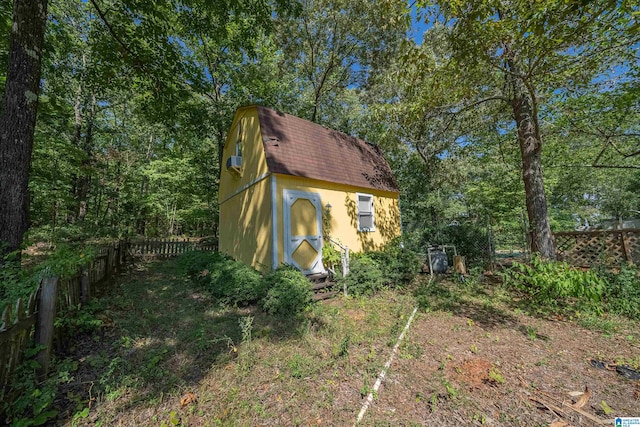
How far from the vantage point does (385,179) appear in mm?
10984

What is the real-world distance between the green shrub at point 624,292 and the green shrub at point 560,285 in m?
0.20

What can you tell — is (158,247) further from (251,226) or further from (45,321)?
(45,321)

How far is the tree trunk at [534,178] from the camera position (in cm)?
671

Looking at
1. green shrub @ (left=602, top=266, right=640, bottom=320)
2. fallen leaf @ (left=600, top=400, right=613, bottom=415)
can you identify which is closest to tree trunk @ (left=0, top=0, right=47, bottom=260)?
fallen leaf @ (left=600, top=400, right=613, bottom=415)

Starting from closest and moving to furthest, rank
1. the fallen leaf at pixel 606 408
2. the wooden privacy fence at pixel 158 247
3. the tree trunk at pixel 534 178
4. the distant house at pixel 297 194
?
the fallen leaf at pixel 606 408 → the tree trunk at pixel 534 178 → the distant house at pixel 297 194 → the wooden privacy fence at pixel 158 247

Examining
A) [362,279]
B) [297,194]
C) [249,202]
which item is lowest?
[362,279]

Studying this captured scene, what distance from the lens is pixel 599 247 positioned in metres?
7.27

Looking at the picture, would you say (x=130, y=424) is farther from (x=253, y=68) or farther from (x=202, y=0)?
(x=253, y=68)

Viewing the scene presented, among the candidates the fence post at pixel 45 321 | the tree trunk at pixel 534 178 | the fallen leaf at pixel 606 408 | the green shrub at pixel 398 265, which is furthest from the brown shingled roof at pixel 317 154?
the fallen leaf at pixel 606 408

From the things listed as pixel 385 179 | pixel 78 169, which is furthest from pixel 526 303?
pixel 78 169

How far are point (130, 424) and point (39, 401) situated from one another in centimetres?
86

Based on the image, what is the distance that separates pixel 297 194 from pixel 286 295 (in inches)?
129

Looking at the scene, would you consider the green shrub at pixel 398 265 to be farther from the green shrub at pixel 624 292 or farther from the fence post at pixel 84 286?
the fence post at pixel 84 286

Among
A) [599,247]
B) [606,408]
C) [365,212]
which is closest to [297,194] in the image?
[365,212]
